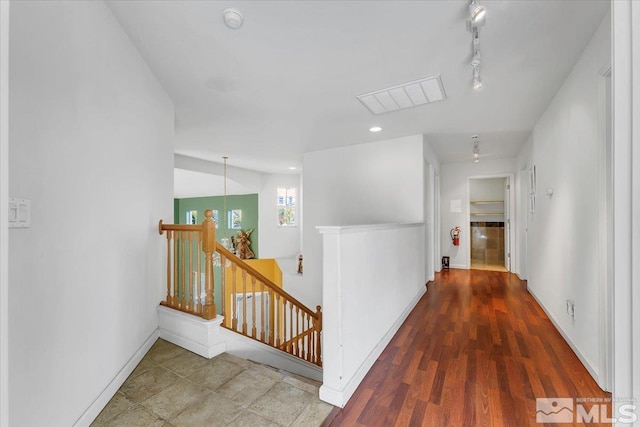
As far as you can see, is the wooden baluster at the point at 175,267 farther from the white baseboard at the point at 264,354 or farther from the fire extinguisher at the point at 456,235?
the fire extinguisher at the point at 456,235

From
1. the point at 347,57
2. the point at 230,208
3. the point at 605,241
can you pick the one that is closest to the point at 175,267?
the point at 347,57

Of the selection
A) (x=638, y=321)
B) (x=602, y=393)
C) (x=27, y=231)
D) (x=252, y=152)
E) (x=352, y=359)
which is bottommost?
(x=602, y=393)

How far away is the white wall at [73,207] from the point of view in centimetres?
112

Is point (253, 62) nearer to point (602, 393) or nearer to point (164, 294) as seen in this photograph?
point (164, 294)

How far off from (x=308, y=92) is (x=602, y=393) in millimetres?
3257

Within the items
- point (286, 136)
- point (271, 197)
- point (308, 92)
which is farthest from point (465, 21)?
point (271, 197)

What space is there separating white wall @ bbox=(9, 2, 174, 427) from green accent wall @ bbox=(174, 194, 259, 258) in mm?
6384

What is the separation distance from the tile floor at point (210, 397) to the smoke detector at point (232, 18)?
240 centimetres

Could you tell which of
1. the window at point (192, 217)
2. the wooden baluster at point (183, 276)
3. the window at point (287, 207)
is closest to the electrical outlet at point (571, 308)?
the wooden baluster at point (183, 276)

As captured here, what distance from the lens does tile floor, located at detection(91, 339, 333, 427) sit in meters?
1.53

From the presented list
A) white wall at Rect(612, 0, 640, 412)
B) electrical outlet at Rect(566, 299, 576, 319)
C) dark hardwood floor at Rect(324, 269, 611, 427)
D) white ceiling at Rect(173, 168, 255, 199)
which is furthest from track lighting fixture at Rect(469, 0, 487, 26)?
white ceiling at Rect(173, 168, 255, 199)

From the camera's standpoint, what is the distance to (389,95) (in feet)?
9.06

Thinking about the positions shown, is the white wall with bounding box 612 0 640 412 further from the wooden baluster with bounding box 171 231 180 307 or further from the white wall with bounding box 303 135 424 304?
the white wall with bounding box 303 135 424 304

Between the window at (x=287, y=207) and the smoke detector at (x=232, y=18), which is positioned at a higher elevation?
the smoke detector at (x=232, y=18)
